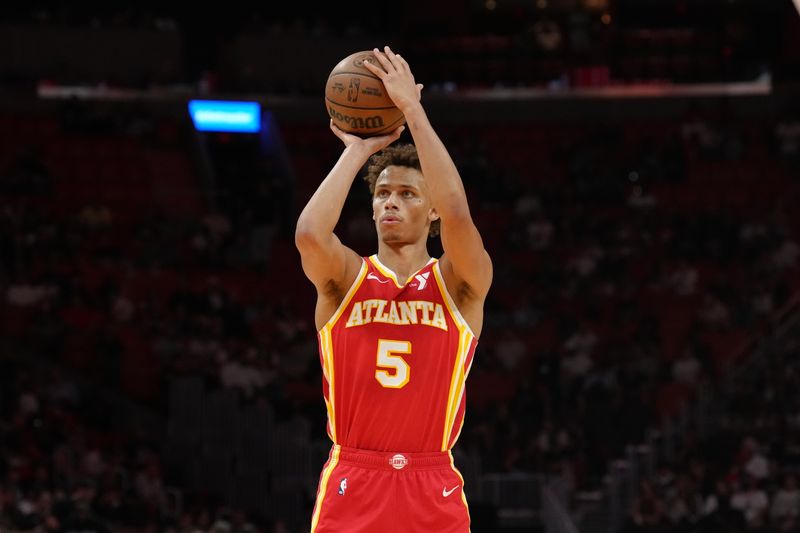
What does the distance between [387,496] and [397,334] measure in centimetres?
68

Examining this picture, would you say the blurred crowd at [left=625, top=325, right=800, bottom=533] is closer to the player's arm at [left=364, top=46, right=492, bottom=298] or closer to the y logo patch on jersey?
the y logo patch on jersey

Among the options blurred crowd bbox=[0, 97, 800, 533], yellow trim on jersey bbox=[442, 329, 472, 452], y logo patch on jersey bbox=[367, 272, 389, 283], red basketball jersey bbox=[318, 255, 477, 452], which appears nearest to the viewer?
red basketball jersey bbox=[318, 255, 477, 452]

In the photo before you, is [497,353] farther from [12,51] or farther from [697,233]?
[12,51]

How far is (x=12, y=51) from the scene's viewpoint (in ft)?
90.8

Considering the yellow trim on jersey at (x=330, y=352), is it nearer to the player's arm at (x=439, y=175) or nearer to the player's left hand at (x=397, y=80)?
the player's arm at (x=439, y=175)

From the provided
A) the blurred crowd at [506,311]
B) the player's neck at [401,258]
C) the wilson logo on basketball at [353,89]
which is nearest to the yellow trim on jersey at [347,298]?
the player's neck at [401,258]

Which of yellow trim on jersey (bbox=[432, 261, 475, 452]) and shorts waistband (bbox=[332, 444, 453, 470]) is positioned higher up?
yellow trim on jersey (bbox=[432, 261, 475, 452])

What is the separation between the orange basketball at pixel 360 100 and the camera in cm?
531

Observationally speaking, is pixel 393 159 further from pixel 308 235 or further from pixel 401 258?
pixel 308 235

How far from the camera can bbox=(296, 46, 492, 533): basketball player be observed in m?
5.22

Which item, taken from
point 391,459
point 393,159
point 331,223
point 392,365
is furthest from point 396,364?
point 393,159

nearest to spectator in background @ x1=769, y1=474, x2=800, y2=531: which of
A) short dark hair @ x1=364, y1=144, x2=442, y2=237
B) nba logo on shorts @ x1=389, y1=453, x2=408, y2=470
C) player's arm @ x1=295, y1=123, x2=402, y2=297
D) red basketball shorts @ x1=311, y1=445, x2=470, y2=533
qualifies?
short dark hair @ x1=364, y1=144, x2=442, y2=237

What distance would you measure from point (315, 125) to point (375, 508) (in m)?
23.7

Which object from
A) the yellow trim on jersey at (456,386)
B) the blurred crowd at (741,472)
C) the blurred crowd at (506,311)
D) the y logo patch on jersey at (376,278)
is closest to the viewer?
the yellow trim on jersey at (456,386)
